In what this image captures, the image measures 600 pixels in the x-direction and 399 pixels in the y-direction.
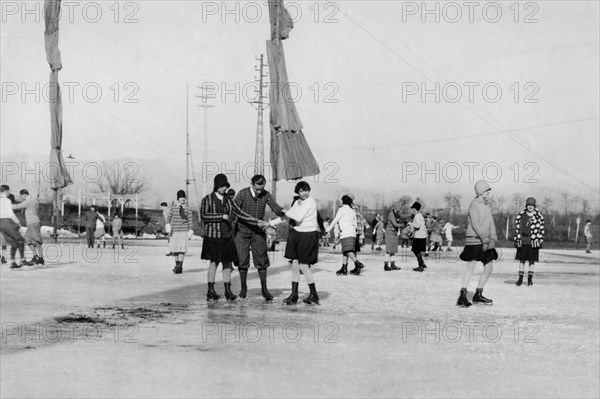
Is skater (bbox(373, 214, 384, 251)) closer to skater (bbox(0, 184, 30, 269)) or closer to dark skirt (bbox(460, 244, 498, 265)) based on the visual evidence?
skater (bbox(0, 184, 30, 269))

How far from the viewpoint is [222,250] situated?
37.7 feet

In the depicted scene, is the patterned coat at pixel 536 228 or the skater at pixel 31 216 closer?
the patterned coat at pixel 536 228

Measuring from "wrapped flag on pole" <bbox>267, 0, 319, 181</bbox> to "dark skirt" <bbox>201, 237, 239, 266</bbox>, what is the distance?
822 centimetres

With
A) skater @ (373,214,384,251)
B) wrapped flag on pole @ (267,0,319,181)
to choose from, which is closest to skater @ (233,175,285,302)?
wrapped flag on pole @ (267,0,319,181)

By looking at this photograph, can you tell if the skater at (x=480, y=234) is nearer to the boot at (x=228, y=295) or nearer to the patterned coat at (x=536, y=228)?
the boot at (x=228, y=295)

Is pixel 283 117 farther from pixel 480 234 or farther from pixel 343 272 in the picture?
pixel 480 234

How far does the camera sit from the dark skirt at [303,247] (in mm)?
11117

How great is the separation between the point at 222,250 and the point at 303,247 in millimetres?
1234

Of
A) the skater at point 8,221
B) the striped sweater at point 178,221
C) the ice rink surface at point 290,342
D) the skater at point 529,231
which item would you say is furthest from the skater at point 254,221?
the skater at point 8,221

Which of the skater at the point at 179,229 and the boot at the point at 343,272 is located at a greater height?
the skater at the point at 179,229

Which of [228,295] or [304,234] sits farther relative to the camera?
[228,295]

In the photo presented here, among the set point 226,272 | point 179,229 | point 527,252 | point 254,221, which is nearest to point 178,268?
point 179,229

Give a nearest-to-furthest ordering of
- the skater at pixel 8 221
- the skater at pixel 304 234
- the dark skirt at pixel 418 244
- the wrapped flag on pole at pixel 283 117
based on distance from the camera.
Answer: the skater at pixel 304 234 → the skater at pixel 8 221 → the dark skirt at pixel 418 244 → the wrapped flag on pole at pixel 283 117

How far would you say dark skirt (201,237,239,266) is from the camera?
37.7 feet
